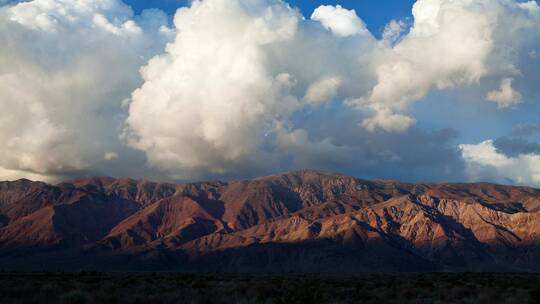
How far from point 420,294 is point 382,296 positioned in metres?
3.92

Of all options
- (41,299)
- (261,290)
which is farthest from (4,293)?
(261,290)

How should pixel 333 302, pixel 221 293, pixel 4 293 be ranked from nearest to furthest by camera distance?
pixel 333 302 < pixel 4 293 < pixel 221 293

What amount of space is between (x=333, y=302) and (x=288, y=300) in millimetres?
3970

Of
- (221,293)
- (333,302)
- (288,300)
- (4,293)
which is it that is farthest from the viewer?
(221,293)

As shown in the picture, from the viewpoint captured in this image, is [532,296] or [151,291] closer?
[532,296]

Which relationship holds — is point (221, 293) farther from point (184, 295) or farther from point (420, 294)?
point (420, 294)

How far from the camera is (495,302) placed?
34.3m

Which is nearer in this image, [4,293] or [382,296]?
[4,293]

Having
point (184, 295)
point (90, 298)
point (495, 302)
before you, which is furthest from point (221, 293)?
point (495, 302)

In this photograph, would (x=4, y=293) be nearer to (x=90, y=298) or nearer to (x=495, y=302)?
(x=90, y=298)

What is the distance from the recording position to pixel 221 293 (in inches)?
1508

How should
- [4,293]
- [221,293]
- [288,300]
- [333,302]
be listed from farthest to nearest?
[221,293], [4,293], [333,302], [288,300]

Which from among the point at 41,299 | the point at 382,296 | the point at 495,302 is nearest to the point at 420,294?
the point at 382,296

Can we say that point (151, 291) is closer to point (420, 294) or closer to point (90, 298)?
point (90, 298)
